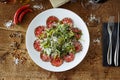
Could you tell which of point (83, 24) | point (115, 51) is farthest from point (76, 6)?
point (115, 51)

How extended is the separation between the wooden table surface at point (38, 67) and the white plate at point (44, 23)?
35 mm

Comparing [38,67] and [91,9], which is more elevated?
[91,9]

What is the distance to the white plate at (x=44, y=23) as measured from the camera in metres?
1.54

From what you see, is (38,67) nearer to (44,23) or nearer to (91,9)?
(44,23)

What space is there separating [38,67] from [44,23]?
0.18 metres

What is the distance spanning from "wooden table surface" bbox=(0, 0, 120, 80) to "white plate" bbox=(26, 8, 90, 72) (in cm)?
4

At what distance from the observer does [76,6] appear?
5.25 feet

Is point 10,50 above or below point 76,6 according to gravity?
below

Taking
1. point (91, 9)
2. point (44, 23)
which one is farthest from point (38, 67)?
point (91, 9)

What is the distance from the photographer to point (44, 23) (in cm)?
159

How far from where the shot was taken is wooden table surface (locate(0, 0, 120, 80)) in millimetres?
1571

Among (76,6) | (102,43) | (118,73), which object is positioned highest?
(76,6)

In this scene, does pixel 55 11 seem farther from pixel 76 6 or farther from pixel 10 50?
→ pixel 10 50

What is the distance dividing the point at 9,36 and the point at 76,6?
304 millimetres
